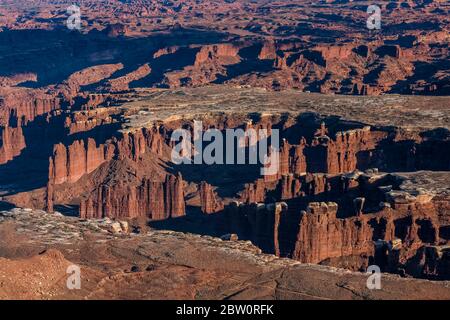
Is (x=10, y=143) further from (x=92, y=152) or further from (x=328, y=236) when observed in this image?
(x=328, y=236)

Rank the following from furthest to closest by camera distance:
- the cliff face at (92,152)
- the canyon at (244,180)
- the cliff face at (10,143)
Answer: the cliff face at (10,143) → the cliff face at (92,152) → the canyon at (244,180)

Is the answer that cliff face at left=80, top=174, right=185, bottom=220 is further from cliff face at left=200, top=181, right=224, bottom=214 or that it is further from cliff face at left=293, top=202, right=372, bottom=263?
cliff face at left=293, top=202, right=372, bottom=263

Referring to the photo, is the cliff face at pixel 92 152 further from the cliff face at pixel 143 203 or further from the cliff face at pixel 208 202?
the cliff face at pixel 208 202

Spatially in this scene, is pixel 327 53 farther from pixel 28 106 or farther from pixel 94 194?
pixel 94 194

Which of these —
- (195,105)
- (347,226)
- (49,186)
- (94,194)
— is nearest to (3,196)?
(49,186)

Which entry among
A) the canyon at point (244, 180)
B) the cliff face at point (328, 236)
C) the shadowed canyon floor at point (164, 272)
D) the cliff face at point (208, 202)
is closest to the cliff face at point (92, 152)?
the canyon at point (244, 180)

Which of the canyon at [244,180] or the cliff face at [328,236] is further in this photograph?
the cliff face at [328,236]

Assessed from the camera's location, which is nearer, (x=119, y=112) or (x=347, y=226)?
(x=347, y=226)

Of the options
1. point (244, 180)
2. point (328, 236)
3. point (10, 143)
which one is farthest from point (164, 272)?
point (10, 143)

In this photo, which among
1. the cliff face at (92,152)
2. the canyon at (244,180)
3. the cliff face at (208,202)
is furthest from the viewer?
the cliff face at (92,152)

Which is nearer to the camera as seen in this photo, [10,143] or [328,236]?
[328,236]

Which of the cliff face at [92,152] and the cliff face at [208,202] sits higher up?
the cliff face at [92,152]
